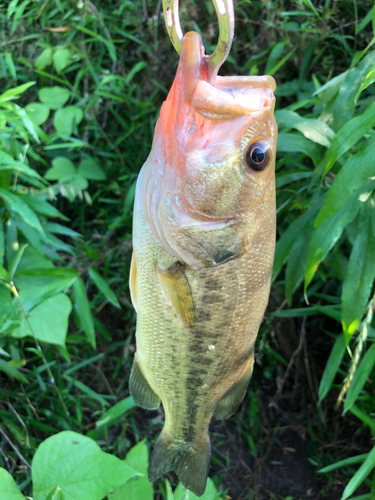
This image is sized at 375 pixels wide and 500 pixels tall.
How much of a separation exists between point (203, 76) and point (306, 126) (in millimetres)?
787

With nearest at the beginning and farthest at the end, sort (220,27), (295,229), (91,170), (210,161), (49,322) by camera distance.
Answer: (220,27), (210,161), (49,322), (295,229), (91,170)

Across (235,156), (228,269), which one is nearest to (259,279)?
(228,269)

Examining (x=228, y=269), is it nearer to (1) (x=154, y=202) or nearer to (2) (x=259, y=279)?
(2) (x=259, y=279)

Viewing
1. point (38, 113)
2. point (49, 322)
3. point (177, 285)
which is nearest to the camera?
point (177, 285)

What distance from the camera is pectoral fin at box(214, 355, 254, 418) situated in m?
1.24

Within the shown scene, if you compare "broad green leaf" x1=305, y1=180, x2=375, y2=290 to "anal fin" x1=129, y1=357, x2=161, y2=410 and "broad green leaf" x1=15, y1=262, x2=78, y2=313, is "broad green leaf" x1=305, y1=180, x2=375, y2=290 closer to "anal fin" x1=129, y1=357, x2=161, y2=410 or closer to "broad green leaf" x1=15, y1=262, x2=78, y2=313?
"anal fin" x1=129, y1=357, x2=161, y2=410

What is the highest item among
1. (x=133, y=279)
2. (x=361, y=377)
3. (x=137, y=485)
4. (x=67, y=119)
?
(x=67, y=119)

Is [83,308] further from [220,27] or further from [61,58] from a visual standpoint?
[61,58]

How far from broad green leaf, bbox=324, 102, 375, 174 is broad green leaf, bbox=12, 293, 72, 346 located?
116 cm

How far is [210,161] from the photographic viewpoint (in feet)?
2.97

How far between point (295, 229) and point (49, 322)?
1.14m

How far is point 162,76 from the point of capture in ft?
7.50

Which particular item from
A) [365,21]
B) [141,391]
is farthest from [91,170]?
[365,21]

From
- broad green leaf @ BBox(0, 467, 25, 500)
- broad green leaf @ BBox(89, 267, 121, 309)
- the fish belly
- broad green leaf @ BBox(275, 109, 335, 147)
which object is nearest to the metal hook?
the fish belly
